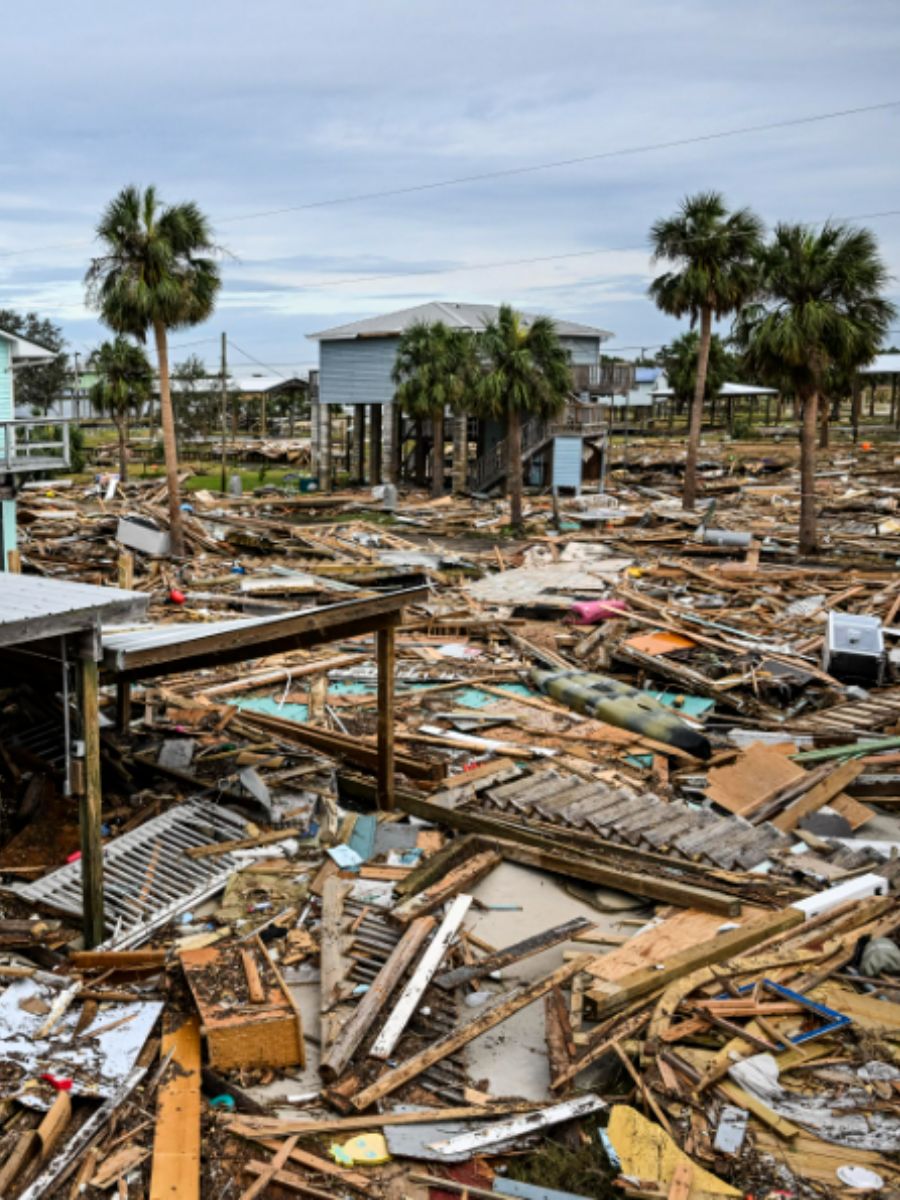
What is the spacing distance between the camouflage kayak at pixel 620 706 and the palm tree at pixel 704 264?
71.5 feet

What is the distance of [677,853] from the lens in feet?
33.9

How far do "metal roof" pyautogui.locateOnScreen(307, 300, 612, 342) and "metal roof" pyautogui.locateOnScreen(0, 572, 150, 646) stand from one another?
36.4m

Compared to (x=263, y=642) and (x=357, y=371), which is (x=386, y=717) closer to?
(x=263, y=642)

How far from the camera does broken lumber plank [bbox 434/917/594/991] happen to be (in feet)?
26.1

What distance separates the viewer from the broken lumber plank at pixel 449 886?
347 inches

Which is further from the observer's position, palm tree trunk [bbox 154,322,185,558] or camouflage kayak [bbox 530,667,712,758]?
palm tree trunk [bbox 154,322,185,558]

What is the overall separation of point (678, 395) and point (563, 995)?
62.1m

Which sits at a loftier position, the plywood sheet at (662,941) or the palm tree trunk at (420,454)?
the palm tree trunk at (420,454)

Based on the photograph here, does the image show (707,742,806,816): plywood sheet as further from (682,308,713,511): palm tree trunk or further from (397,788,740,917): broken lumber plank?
(682,308,713,511): palm tree trunk

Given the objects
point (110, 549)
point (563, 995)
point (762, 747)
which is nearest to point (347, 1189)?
point (563, 995)

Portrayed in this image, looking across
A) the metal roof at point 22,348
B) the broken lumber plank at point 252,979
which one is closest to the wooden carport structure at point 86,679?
the broken lumber plank at point 252,979

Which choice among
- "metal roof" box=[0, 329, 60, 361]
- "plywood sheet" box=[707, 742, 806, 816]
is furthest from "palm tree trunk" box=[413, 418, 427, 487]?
"plywood sheet" box=[707, 742, 806, 816]

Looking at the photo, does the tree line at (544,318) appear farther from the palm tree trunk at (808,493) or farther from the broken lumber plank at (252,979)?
the broken lumber plank at (252,979)

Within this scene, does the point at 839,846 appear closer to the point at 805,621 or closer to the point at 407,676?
the point at 407,676
